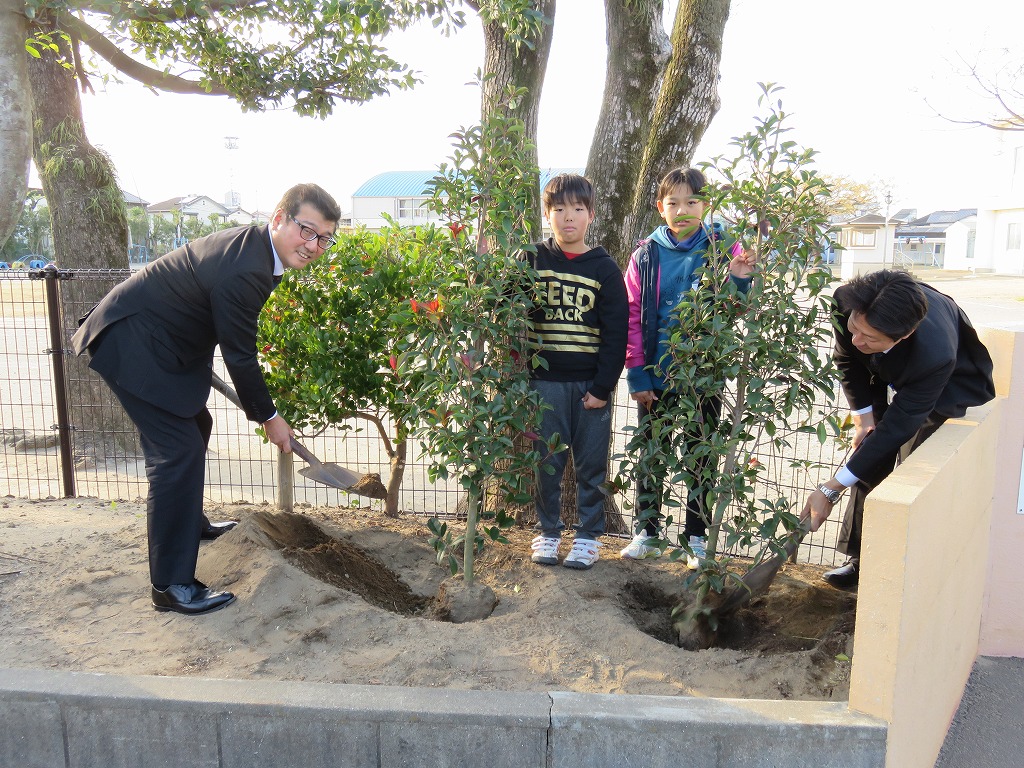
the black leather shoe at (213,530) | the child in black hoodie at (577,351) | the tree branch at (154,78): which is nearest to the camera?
the child in black hoodie at (577,351)

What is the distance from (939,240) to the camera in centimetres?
6825

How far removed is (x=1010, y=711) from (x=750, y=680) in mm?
1169

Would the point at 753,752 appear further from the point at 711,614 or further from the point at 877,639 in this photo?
the point at 711,614

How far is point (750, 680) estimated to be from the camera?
2.93 metres

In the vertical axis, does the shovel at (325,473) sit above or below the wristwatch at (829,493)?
below

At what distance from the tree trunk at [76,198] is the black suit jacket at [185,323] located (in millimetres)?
3717

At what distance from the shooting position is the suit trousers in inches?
134

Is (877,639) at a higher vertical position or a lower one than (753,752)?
higher

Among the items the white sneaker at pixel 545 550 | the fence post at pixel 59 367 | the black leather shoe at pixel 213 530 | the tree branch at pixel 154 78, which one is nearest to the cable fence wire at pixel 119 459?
the fence post at pixel 59 367

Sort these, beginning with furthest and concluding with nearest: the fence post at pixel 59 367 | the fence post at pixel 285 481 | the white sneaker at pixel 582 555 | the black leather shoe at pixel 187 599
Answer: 1. the fence post at pixel 59 367
2. the fence post at pixel 285 481
3. the white sneaker at pixel 582 555
4. the black leather shoe at pixel 187 599

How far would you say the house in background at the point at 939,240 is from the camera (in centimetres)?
5409

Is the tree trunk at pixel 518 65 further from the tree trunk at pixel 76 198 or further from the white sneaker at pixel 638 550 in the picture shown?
the tree trunk at pixel 76 198

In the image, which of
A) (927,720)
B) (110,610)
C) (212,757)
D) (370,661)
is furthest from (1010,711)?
(110,610)

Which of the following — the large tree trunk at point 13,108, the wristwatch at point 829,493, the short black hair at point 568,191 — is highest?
the large tree trunk at point 13,108
